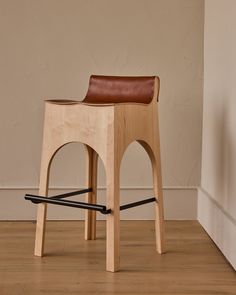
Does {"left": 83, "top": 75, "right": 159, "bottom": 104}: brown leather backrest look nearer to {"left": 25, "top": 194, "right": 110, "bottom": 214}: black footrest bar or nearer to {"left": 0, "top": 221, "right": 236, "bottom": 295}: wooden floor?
{"left": 25, "top": 194, "right": 110, "bottom": 214}: black footrest bar

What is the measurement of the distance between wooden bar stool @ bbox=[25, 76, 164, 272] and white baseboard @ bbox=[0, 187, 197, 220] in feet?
1.11

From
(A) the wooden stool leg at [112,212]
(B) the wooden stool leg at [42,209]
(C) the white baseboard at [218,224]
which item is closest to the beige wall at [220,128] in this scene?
(C) the white baseboard at [218,224]

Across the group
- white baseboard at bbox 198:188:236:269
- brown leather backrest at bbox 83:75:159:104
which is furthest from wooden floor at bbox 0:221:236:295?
brown leather backrest at bbox 83:75:159:104

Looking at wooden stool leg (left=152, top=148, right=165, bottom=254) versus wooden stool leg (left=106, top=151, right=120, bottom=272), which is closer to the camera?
wooden stool leg (left=106, top=151, right=120, bottom=272)

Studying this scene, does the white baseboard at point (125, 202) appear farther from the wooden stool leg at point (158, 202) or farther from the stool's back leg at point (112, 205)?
the stool's back leg at point (112, 205)

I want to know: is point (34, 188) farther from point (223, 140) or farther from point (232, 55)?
point (232, 55)

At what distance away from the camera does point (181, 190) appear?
2.77 m

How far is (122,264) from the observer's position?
6.90ft

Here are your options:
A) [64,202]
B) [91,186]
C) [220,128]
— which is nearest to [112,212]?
[64,202]

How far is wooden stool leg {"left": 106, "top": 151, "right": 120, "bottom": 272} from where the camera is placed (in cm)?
201

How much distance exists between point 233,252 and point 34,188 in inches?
40.3

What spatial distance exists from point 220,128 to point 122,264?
0.66m

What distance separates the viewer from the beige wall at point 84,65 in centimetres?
269

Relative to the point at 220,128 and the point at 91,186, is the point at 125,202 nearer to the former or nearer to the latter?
the point at 91,186
